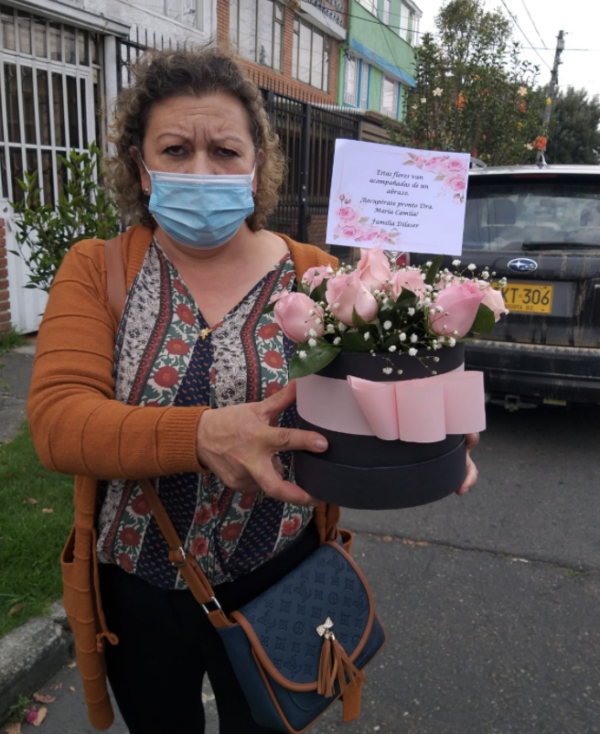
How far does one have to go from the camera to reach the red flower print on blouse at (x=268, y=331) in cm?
151

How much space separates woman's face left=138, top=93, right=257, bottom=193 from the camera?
60.8 inches

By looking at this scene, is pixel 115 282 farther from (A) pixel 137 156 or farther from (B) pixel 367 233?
(B) pixel 367 233

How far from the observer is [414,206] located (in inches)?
62.5

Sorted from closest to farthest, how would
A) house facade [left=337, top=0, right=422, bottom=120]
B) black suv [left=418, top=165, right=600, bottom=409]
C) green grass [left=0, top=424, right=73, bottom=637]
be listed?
green grass [left=0, top=424, right=73, bottom=637], black suv [left=418, top=165, right=600, bottom=409], house facade [left=337, top=0, right=422, bottom=120]

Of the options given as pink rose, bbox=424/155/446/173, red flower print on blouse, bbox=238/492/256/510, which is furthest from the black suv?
red flower print on blouse, bbox=238/492/256/510

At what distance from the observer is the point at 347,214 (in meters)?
1.60

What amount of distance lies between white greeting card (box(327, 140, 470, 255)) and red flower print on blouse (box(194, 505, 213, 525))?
698 mm

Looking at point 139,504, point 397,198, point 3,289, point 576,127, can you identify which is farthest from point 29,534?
point 576,127

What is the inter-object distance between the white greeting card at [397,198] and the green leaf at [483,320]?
42 centimetres

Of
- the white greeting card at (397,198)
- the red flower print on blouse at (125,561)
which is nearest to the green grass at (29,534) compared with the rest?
the red flower print on blouse at (125,561)

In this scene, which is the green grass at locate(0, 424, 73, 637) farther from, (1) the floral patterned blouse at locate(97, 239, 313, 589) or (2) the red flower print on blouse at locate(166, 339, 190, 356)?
(2) the red flower print on blouse at locate(166, 339, 190, 356)

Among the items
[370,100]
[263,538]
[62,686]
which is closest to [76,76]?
[62,686]

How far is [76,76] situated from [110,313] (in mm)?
6276

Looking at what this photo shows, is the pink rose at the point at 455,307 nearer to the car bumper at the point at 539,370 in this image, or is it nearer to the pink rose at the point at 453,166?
the pink rose at the point at 453,166
